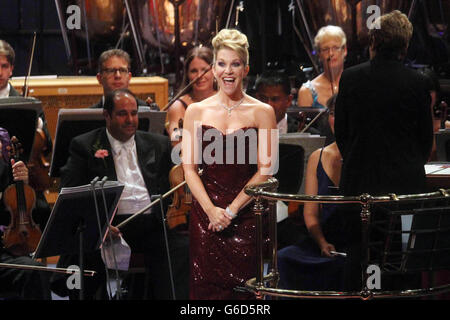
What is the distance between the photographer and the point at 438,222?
111 inches

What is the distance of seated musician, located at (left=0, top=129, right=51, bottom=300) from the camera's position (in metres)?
3.89

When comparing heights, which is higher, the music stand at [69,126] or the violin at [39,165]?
the music stand at [69,126]

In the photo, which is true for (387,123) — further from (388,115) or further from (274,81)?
(274,81)

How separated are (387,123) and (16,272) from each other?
1720 millimetres

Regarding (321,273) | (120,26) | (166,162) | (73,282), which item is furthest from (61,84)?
(321,273)

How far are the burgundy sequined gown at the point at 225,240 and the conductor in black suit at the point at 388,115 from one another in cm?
39

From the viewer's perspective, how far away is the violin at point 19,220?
3963mm

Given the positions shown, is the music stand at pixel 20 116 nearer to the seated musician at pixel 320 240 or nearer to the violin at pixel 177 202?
the violin at pixel 177 202

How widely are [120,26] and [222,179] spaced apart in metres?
2.47

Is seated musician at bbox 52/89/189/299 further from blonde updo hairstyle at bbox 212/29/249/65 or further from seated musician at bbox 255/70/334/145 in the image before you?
blonde updo hairstyle at bbox 212/29/249/65

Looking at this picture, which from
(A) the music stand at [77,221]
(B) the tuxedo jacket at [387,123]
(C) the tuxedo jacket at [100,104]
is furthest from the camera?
(C) the tuxedo jacket at [100,104]

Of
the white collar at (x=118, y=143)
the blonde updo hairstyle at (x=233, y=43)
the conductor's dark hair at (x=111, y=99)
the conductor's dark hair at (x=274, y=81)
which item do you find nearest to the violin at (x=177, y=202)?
the white collar at (x=118, y=143)

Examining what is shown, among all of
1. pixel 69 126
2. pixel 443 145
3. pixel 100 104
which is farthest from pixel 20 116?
pixel 443 145

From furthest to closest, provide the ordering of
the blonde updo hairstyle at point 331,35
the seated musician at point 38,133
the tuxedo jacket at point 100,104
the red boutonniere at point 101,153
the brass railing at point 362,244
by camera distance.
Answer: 1. the blonde updo hairstyle at point 331,35
2. the tuxedo jacket at point 100,104
3. the seated musician at point 38,133
4. the red boutonniere at point 101,153
5. the brass railing at point 362,244
